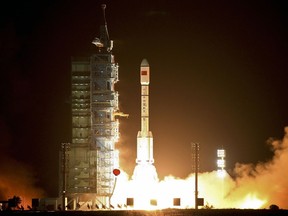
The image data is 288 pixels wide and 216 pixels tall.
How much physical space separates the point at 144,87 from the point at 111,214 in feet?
61.4

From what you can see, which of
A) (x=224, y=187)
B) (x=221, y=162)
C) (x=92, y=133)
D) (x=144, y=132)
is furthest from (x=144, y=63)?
(x=224, y=187)

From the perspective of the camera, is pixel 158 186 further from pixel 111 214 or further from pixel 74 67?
pixel 111 214

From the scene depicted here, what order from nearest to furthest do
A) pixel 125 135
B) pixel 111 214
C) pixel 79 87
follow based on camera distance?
pixel 111 214 → pixel 79 87 → pixel 125 135

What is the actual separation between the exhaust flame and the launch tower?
6.64 feet

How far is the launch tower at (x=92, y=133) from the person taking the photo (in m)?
76.9

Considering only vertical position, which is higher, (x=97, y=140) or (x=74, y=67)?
(x=74, y=67)

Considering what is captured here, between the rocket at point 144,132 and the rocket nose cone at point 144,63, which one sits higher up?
the rocket nose cone at point 144,63

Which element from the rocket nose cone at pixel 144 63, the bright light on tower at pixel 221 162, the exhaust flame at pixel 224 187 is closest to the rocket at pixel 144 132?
the rocket nose cone at pixel 144 63

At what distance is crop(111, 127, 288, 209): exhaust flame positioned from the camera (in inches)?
3078

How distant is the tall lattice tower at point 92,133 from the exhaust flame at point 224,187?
75.6 inches

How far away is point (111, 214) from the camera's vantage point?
2393 inches

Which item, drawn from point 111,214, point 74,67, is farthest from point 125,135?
point 111,214

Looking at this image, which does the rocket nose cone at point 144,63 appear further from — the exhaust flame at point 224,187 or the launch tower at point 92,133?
the exhaust flame at point 224,187

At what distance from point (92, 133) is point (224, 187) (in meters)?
12.1
